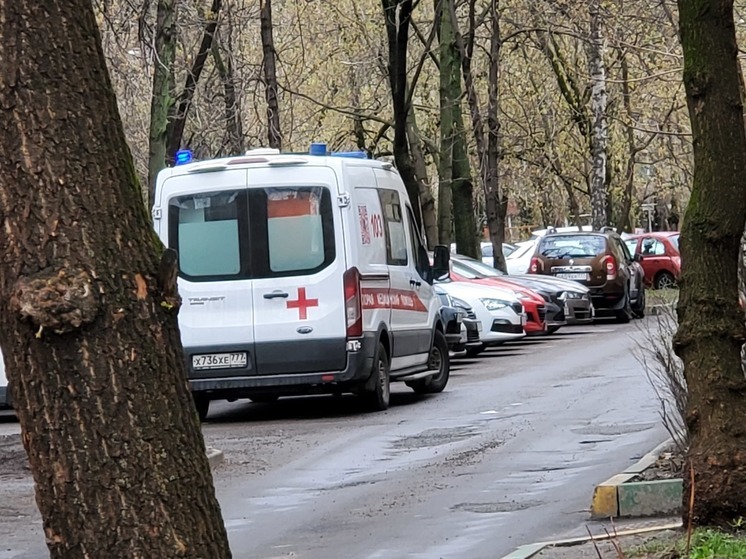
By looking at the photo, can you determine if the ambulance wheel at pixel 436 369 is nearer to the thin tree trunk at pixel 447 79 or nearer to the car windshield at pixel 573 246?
the thin tree trunk at pixel 447 79

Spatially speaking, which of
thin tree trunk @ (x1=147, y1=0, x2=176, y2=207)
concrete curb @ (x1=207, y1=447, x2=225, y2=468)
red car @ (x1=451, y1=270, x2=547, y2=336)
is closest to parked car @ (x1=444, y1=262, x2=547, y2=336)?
red car @ (x1=451, y1=270, x2=547, y2=336)

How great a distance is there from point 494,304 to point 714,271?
15.7 metres

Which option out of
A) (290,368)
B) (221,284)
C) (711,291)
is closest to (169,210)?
(221,284)

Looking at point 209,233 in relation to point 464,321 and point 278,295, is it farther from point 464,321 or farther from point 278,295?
point 464,321

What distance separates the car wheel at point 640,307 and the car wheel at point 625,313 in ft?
3.12

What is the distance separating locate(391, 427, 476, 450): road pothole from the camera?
40.3 feet

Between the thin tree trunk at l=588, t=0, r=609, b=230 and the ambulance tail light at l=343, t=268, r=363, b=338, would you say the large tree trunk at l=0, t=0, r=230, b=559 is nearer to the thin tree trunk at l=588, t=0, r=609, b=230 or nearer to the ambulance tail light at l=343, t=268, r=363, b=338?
the ambulance tail light at l=343, t=268, r=363, b=338

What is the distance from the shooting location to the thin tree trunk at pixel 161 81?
63.5 ft

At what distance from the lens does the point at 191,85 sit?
2412 centimetres

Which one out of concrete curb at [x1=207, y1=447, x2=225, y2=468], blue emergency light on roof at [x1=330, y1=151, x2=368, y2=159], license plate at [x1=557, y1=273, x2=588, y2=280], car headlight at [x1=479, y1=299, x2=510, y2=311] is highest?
blue emergency light on roof at [x1=330, y1=151, x2=368, y2=159]

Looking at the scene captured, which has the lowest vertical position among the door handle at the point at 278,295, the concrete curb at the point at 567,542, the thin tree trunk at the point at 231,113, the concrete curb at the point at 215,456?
the concrete curb at the point at 215,456

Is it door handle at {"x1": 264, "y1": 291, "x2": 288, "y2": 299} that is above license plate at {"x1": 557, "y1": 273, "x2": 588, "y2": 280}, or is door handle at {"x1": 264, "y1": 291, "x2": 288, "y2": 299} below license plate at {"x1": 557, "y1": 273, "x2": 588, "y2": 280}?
above

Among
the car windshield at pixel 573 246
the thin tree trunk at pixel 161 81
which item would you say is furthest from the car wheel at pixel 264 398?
the car windshield at pixel 573 246

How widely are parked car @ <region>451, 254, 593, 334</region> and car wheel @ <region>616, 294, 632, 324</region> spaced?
2176mm
